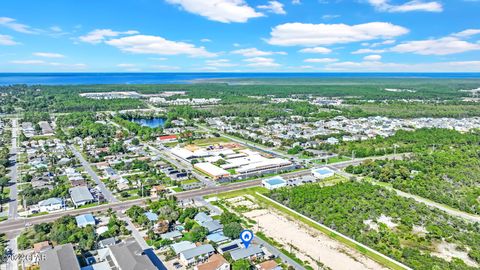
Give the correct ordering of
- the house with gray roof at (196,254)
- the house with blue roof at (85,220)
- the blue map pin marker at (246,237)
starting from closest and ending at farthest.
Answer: the house with gray roof at (196,254) < the blue map pin marker at (246,237) < the house with blue roof at (85,220)

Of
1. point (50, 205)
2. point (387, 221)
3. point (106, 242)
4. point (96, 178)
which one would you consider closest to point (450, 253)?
point (387, 221)

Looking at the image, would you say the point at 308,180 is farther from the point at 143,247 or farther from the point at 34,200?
the point at 34,200

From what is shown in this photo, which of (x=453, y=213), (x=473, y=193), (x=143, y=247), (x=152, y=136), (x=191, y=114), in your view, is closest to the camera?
(x=143, y=247)

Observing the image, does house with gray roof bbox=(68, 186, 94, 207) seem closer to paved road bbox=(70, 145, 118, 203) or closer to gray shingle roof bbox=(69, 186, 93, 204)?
gray shingle roof bbox=(69, 186, 93, 204)

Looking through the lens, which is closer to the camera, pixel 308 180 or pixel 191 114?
pixel 308 180

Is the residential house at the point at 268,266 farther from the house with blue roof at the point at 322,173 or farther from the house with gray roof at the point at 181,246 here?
the house with blue roof at the point at 322,173

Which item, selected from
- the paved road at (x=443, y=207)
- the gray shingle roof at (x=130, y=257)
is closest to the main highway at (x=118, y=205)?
the gray shingle roof at (x=130, y=257)

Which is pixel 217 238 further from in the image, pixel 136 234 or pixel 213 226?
pixel 136 234

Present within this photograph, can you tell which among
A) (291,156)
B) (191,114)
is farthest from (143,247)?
(191,114)
